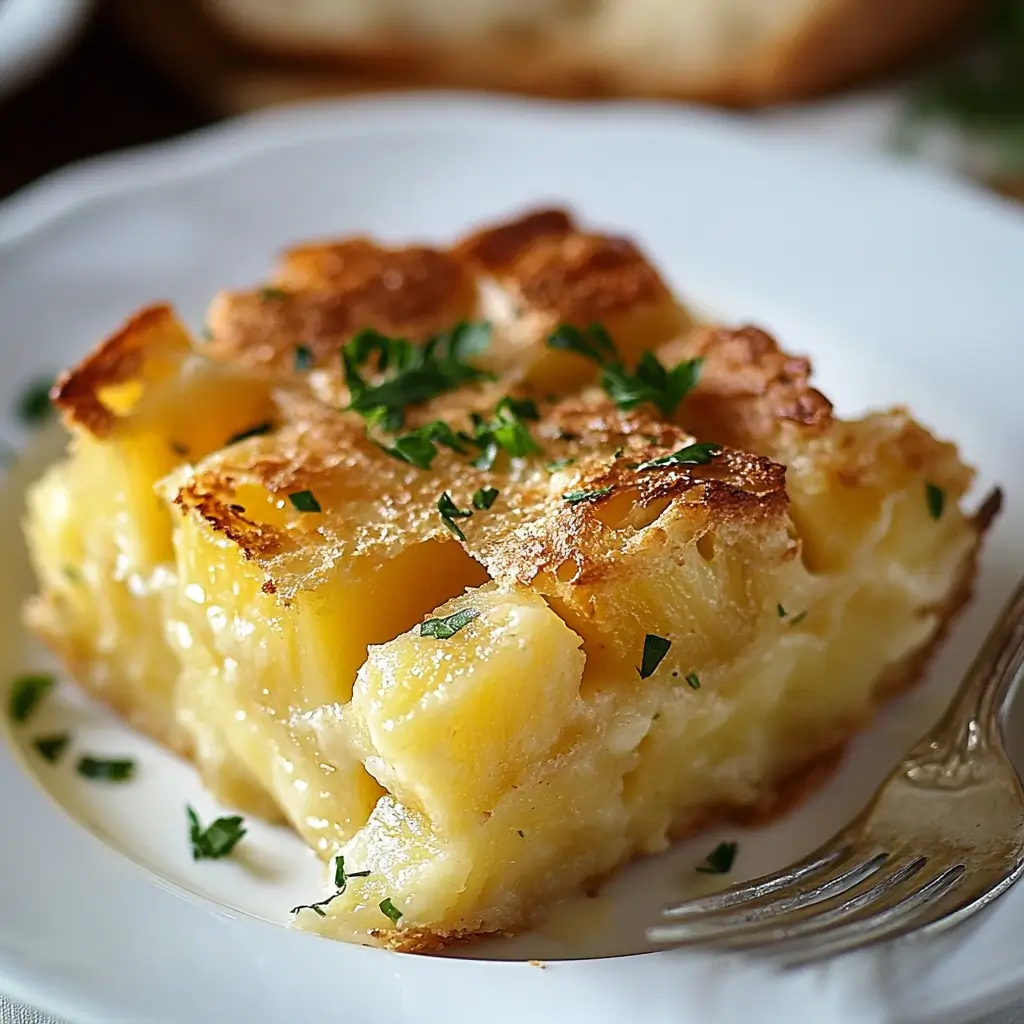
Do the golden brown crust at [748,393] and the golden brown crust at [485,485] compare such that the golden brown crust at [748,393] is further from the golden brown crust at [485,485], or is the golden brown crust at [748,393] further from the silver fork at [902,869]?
the silver fork at [902,869]

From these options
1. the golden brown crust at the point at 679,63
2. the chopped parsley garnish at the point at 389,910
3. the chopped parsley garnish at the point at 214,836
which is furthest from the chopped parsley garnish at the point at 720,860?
the golden brown crust at the point at 679,63

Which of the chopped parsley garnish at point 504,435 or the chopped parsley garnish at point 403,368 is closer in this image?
the chopped parsley garnish at point 504,435

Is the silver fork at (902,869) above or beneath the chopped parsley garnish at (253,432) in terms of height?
beneath

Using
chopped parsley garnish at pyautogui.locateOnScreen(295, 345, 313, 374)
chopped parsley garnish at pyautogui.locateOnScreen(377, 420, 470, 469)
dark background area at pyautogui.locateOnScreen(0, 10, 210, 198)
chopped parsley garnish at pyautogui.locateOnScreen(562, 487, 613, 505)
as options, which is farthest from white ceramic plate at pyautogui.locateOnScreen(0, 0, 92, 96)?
chopped parsley garnish at pyautogui.locateOnScreen(562, 487, 613, 505)

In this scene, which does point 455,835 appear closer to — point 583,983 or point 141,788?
point 583,983

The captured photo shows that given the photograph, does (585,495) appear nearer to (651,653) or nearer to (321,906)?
(651,653)

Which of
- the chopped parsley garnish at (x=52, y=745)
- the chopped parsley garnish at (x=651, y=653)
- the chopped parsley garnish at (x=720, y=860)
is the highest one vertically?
the chopped parsley garnish at (x=651, y=653)
